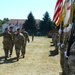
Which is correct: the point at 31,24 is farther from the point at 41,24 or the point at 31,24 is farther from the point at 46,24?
the point at 46,24

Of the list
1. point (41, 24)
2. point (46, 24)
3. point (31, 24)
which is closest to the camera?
point (46, 24)

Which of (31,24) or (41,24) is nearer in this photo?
(31,24)

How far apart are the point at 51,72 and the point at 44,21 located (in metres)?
71.9

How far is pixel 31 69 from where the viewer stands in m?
11.1

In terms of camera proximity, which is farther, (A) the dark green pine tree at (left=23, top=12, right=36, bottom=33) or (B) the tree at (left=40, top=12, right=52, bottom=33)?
(A) the dark green pine tree at (left=23, top=12, right=36, bottom=33)

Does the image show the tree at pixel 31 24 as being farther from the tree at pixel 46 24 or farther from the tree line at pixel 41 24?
the tree at pixel 46 24

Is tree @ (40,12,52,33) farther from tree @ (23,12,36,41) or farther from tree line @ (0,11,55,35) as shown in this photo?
tree @ (23,12,36,41)

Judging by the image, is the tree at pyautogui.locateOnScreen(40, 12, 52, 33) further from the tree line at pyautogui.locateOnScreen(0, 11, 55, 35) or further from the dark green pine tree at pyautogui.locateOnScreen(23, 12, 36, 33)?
the dark green pine tree at pyautogui.locateOnScreen(23, 12, 36, 33)

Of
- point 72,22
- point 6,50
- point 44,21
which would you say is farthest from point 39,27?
point 72,22

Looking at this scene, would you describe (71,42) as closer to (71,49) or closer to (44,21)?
(71,49)

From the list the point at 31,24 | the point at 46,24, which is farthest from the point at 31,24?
the point at 46,24

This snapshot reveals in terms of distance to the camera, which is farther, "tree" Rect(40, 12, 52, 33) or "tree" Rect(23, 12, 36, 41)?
"tree" Rect(23, 12, 36, 41)

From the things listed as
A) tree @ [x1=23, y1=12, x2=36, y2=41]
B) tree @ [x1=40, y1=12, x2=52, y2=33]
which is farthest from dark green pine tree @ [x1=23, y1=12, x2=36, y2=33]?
tree @ [x1=40, y1=12, x2=52, y2=33]

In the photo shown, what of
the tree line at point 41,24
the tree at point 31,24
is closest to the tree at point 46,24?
the tree line at point 41,24
